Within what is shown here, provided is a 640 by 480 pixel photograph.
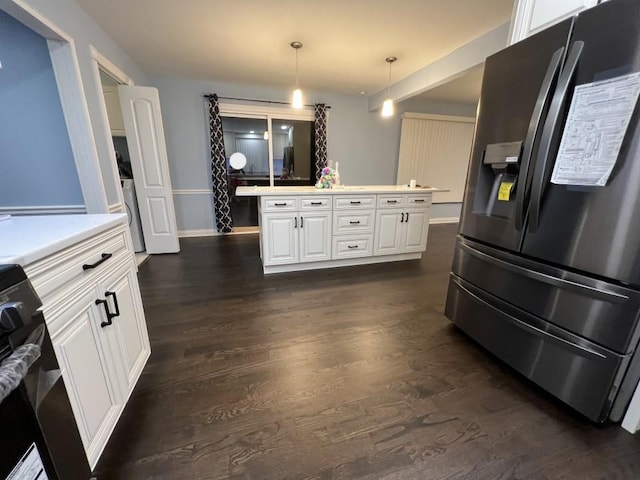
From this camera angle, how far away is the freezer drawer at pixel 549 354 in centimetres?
116

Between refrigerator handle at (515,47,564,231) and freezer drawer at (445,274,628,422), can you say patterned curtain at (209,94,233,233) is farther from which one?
refrigerator handle at (515,47,564,231)

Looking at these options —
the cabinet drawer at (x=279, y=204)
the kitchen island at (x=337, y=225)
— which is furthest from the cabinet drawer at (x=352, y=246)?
the cabinet drawer at (x=279, y=204)

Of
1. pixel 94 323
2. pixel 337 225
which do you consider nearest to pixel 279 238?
pixel 337 225

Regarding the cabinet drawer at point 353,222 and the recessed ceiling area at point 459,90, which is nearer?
the cabinet drawer at point 353,222

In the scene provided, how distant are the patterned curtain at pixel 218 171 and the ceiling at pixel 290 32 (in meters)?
0.60

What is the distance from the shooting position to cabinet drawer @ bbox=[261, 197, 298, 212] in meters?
2.77

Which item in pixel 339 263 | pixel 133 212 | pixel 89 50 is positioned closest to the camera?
pixel 89 50

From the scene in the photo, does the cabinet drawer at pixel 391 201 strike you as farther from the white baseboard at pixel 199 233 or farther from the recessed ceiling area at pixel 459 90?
the white baseboard at pixel 199 233

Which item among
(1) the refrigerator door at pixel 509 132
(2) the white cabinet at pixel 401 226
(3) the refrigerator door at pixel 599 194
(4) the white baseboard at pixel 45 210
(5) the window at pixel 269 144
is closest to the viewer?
(3) the refrigerator door at pixel 599 194

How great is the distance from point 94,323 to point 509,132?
2.19m

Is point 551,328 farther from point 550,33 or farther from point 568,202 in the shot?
point 550,33

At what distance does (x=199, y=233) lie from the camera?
15.4 ft

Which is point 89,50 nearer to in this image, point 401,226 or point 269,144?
point 269,144

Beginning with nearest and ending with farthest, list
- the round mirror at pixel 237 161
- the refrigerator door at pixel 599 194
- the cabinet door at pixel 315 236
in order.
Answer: the refrigerator door at pixel 599 194
the cabinet door at pixel 315 236
the round mirror at pixel 237 161
